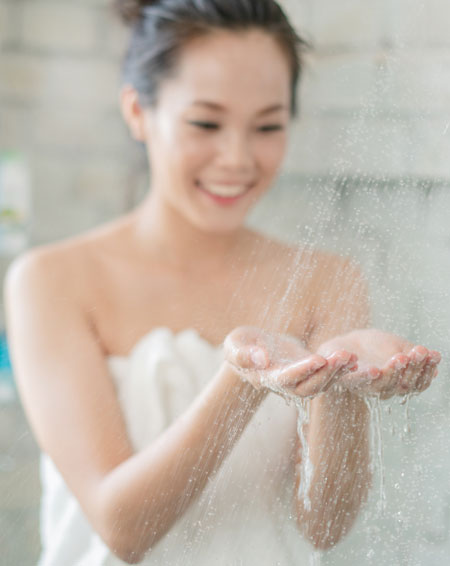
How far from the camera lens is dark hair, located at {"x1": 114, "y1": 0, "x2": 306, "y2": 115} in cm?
38

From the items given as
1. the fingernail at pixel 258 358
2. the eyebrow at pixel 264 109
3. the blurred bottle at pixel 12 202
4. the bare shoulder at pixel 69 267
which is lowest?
the blurred bottle at pixel 12 202

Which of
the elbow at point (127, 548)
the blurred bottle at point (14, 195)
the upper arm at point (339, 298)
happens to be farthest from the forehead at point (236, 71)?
the blurred bottle at point (14, 195)

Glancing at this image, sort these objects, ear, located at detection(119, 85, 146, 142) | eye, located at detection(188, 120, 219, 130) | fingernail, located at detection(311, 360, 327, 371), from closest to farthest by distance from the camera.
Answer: fingernail, located at detection(311, 360, 327, 371) < eye, located at detection(188, 120, 219, 130) < ear, located at detection(119, 85, 146, 142)

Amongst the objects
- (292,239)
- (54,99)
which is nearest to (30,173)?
(54,99)

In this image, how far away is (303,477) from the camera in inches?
10.5

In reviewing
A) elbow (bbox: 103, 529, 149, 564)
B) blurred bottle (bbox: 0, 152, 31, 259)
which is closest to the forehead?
elbow (bbox: 103, 529, 149, 564)

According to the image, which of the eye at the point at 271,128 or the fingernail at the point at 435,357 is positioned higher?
the eye at the point at 271,128

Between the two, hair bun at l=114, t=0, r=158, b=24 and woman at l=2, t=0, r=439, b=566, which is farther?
hair bun at l=114, t=0, r=158, b=24

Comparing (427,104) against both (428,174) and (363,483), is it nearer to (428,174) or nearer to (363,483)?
(428,174)

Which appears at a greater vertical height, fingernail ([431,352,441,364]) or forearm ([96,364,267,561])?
fingernail ([431,352,441,364])

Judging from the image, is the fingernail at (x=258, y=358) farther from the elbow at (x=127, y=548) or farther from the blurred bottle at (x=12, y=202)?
the blurred bottle at (x=12, y=202)

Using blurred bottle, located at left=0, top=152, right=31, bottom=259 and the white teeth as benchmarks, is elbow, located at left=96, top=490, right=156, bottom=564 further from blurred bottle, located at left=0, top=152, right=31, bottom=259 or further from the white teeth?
blurred bottle, located at left=0, top=152, right=31, bottom=259

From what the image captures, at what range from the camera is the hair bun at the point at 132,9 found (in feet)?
1.97

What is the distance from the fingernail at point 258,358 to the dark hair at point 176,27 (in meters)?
0.16
